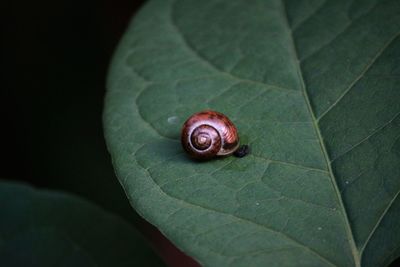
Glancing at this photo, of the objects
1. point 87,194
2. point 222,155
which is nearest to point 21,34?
point 87,194

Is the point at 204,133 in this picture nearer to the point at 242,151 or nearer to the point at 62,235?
the point at 242,151

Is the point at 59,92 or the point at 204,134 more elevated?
the point at 59,92

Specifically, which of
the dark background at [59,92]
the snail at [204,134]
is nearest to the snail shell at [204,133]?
the snail at [204,134]

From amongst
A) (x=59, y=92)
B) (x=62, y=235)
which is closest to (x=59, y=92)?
(x=59, y=92)

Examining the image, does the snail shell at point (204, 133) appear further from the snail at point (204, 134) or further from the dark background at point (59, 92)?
the dark background at point (59, 92)

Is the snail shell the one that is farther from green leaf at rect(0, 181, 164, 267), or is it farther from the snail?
green leaf at rect(0, 181, 164, 267)

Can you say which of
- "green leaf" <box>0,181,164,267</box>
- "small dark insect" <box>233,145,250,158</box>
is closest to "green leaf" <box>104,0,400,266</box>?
"small dark insect" <box>233,145,250,158</box>

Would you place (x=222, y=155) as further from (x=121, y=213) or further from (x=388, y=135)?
(x=121, y=213)
